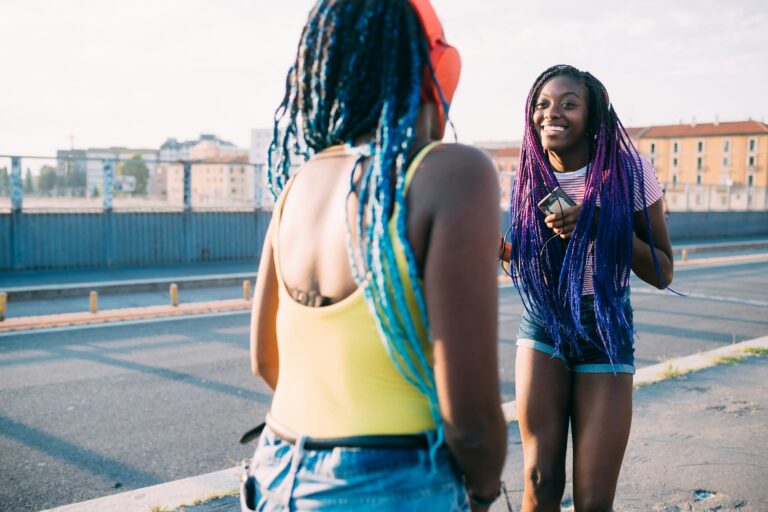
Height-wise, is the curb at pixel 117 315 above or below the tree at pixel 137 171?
below

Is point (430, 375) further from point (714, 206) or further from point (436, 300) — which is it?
point (714, 206)

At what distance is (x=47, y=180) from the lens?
1520cm

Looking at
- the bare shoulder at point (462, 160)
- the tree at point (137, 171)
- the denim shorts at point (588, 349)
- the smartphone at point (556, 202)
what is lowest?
the denim shorts at point (588, 349)

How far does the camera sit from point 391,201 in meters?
1.37

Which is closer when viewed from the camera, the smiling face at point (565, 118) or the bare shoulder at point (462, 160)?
the bare shoulder at point (462, 160)

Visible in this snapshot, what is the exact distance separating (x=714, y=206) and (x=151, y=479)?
32068 mm

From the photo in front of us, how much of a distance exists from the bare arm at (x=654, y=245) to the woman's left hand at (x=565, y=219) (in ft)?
0.82

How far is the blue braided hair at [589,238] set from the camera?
9.31ft

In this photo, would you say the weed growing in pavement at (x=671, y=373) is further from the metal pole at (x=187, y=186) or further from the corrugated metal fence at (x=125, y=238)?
the metal pole at (x=187, y=186)

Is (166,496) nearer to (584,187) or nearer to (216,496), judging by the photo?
(216,496)

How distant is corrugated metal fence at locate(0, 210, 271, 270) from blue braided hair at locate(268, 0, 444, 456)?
14799 millimetres

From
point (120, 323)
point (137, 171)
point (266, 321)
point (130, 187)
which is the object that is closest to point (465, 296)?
point (266, 321)

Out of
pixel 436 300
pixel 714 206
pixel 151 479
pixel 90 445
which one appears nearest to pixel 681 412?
pixel 151 479

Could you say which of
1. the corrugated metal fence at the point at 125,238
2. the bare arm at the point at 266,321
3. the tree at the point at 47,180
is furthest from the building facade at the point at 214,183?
the bare arm at the point at 266,321
